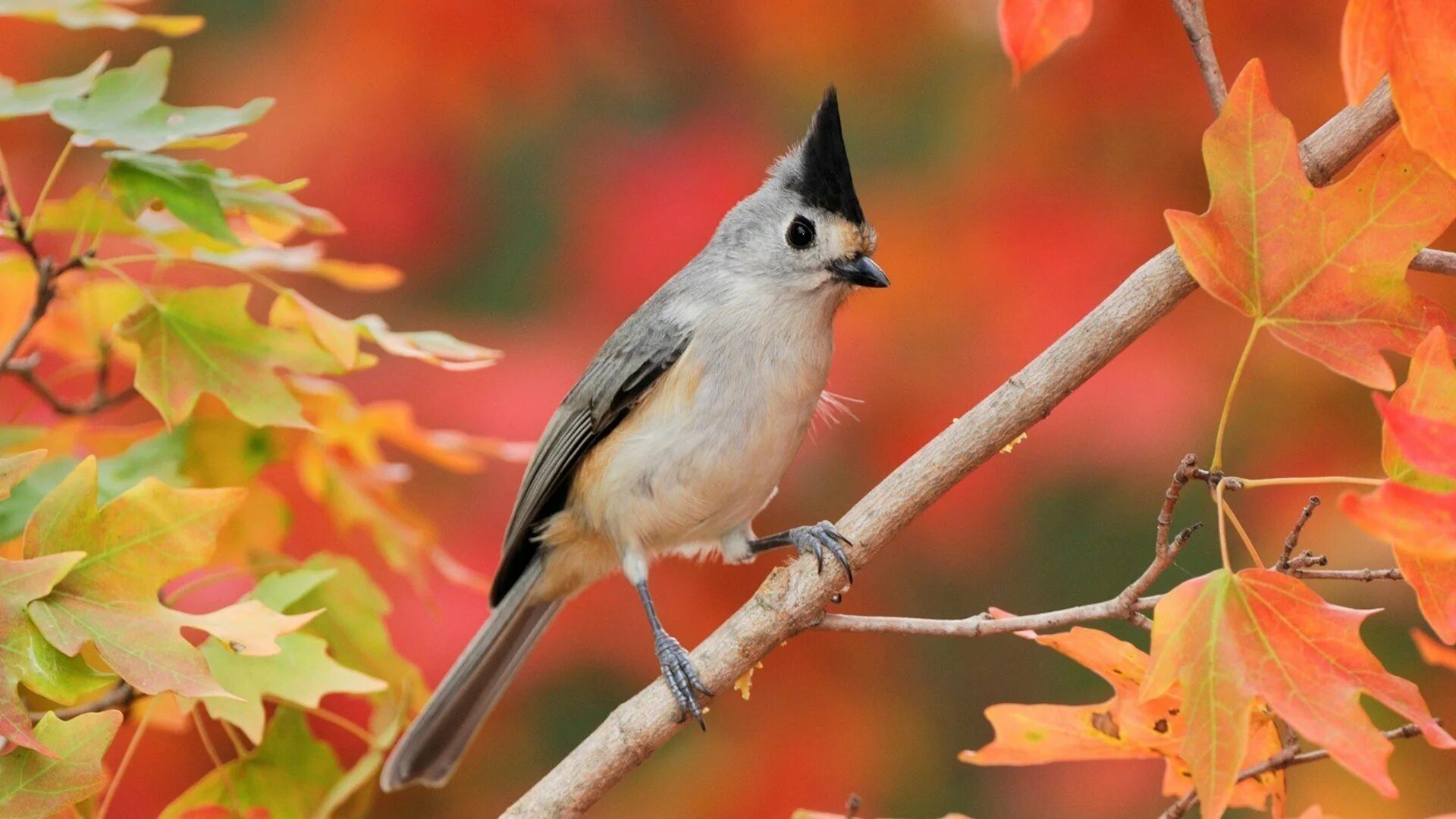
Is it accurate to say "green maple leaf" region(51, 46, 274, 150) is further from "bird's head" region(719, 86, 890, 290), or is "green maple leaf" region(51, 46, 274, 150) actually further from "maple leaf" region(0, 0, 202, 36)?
"bird's head" region(719, 86, 890, 290)

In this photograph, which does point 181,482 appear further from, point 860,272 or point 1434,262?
point 1434,262

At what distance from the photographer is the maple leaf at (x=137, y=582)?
115cm

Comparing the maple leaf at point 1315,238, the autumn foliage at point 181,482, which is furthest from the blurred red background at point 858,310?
the maple leaf at point 1315,238

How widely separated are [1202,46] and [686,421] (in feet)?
3.24

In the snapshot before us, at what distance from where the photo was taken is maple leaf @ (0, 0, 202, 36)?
1369 millimetres

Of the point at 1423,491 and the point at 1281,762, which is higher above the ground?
the point at 1423,491

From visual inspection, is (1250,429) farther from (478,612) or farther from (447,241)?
(447,241)

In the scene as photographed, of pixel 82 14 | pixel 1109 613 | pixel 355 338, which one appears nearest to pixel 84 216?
pixel 82 14

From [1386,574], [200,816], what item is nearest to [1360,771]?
[1386,574]

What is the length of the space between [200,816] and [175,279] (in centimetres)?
179

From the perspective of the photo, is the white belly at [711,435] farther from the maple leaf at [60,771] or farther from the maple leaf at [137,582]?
the maple leaf at [60,771]

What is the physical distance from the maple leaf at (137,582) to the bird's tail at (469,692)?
737mm

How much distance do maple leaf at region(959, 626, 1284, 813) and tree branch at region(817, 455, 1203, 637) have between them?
2cm

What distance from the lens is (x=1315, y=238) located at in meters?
1.12
